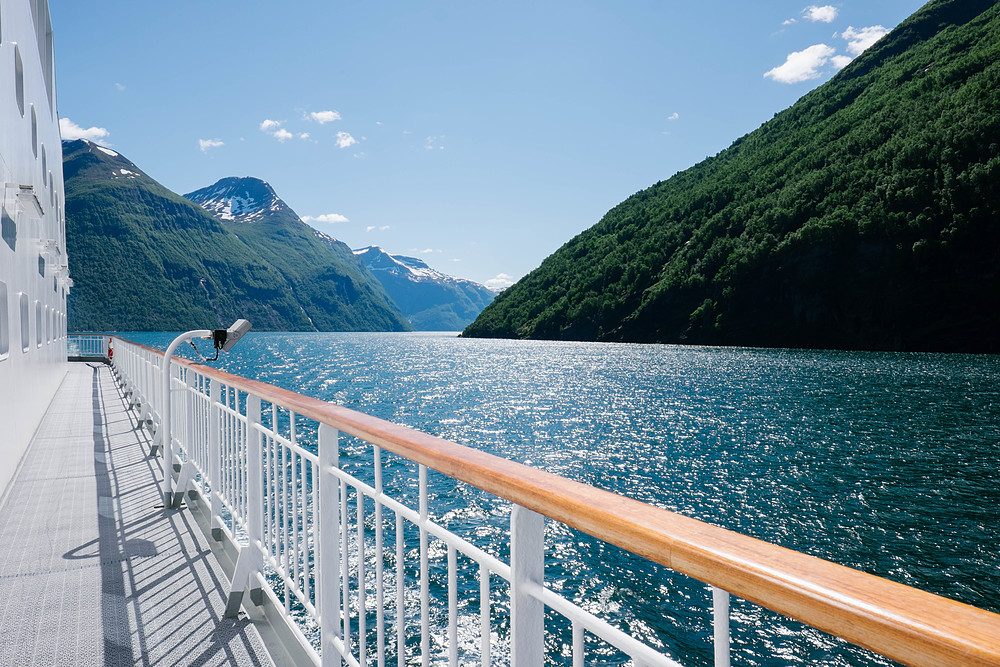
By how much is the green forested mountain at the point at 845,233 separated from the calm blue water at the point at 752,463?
63.9 feet

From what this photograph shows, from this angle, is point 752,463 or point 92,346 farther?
point 92,346

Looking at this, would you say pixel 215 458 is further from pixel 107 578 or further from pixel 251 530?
pixel 251 530

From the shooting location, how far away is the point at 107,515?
401 centimetres

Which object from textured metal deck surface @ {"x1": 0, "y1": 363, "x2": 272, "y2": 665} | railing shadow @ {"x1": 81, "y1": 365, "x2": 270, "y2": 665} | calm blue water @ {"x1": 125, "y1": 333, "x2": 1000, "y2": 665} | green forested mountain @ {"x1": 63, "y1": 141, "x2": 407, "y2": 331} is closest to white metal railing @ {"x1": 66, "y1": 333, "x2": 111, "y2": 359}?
calm blue water @ {"x1": 125, "y1": 333, "x2": 1000, "y2": 665}

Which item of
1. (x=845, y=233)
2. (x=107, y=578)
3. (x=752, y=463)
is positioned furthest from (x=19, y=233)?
(x=845, y=233)

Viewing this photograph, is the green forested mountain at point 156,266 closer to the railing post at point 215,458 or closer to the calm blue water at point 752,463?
the calm blue water at point 752,463

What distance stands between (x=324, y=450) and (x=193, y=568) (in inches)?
75.7

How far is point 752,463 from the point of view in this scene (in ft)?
44.9

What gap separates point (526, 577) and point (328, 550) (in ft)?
3.72

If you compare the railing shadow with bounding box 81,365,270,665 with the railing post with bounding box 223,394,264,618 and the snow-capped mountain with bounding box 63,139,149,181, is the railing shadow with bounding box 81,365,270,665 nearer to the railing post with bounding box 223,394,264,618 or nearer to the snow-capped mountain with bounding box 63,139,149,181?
the railing post with bounding box 223,394,264,618

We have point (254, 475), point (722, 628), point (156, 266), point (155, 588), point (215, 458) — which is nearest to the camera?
point (722, 628)

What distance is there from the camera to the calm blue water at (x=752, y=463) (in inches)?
282

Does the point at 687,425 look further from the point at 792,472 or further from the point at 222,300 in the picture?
the point at 222,300

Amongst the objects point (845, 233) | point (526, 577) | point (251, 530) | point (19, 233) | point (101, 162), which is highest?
point (101, 162)
